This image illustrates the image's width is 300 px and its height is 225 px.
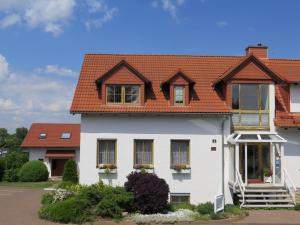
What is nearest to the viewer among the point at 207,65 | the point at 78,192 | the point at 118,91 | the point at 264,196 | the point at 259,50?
the point at 78,192

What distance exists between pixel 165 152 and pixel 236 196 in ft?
14.3

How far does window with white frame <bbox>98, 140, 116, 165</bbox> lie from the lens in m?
23.1

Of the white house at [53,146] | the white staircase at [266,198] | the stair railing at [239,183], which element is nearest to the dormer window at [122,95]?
the stair railing at [239,183]

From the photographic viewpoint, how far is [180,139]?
23141mm

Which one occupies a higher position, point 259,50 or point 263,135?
point 259,50

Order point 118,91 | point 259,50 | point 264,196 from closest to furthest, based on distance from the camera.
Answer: point 264,196
point 118,91
point 259,50

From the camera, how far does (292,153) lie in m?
23.8

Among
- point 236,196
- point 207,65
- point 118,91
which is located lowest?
point 236,196

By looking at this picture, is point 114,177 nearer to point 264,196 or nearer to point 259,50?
point 264,196

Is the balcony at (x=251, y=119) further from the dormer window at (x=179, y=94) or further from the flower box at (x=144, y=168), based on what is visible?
the flower box at (x=144, y=168)

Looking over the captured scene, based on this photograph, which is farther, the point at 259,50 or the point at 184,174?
the point at 259,50

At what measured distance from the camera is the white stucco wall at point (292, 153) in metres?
23.8

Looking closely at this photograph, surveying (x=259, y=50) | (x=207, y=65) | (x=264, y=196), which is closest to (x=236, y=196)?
(x=264, y=196)

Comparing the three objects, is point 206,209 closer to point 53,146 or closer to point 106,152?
point 106,152
